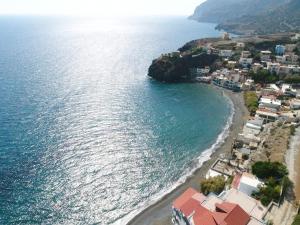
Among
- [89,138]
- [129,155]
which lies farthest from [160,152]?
[89,138]

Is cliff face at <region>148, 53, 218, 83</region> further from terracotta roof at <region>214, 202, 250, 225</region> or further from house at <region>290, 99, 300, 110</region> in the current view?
terracotta roof at <region>214, 202, 250, 225</region>

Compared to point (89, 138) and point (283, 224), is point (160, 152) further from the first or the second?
point (283, 224)

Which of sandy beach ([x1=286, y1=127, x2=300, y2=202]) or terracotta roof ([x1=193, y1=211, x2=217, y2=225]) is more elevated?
terracotta roof ([x1=193, y1=211, x2=217, y2=225])

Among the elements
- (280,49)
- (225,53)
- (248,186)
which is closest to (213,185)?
(248,186)

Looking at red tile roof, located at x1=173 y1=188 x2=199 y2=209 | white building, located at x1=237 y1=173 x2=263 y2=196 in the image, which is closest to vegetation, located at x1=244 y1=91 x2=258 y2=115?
white building, located at x1=237 y1=173 x2=263 y2=196

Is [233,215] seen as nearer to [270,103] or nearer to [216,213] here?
[216,213]

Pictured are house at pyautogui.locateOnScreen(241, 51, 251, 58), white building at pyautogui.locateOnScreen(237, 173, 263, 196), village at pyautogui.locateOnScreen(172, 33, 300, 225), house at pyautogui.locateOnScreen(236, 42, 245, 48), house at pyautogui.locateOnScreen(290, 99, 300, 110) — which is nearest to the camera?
village at pyautogui.locateOnScreen(172, 33, 300, 225)

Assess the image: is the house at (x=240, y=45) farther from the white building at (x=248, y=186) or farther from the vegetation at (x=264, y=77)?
the white building at (x=248, y=186)
